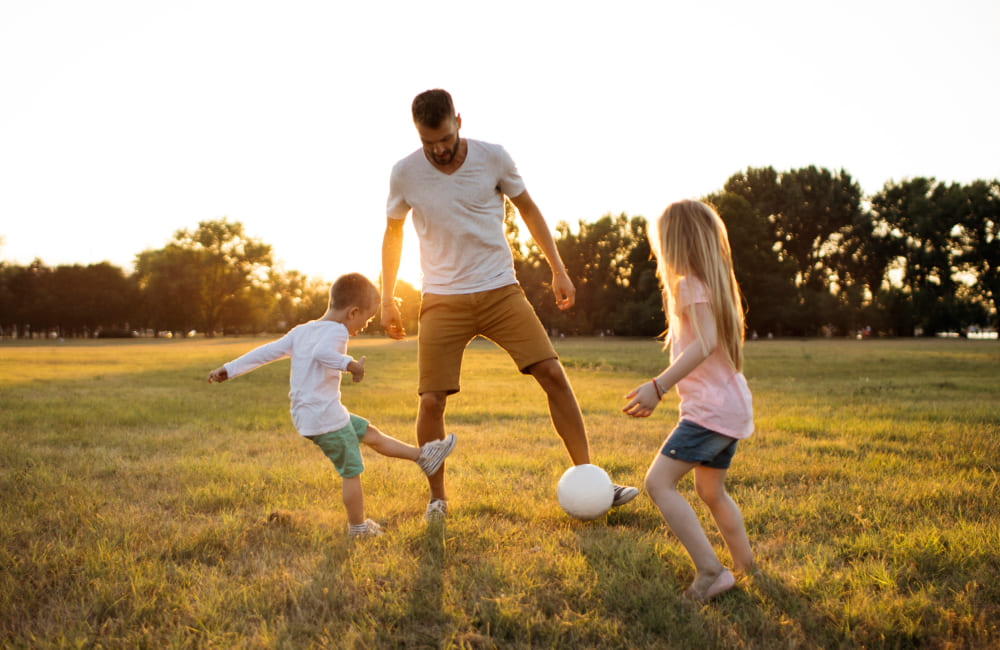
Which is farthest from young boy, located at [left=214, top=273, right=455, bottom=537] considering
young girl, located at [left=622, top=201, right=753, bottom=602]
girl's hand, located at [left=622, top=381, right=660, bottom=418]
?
young girl, located at [left=622, top=201, right=753, bottom=602]

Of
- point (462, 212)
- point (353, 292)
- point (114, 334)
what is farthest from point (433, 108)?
point (114, 334)

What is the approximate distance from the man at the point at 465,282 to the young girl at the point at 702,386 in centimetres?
111

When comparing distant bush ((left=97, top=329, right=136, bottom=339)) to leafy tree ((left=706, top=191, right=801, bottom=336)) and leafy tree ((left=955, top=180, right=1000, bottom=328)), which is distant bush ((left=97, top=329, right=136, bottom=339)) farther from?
leafy tree ((left=955, top=180, right=1000, bottom=328))

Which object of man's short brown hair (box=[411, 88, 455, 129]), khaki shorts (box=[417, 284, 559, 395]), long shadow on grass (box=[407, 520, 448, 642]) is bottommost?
long shadow on grass (box=[407, 520, 448, 642])

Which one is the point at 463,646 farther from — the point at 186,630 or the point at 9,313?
the point at 9,313

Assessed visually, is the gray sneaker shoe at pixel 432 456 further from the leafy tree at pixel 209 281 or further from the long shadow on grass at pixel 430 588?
the leafy tree at pixel 209 281

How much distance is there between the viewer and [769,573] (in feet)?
10.5

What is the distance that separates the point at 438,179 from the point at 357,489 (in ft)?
6.68

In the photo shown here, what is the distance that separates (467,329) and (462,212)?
0.79 m

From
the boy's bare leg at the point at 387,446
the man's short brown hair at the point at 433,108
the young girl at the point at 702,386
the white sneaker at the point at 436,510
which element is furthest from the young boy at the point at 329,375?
the young girl at the point at 702,386

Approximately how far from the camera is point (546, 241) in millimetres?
4438

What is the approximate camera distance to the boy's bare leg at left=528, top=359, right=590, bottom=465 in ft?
13.7

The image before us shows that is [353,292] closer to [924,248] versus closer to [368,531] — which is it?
[368,531]

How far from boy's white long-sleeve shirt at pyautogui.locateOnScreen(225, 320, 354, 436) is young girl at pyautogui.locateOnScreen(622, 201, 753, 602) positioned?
1.86 m
